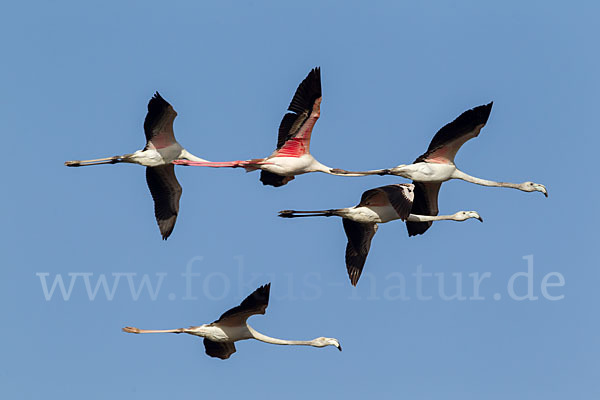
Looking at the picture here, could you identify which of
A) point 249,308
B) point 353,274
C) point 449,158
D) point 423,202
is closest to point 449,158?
point 449,158

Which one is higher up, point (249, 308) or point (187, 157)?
point (187, 157)

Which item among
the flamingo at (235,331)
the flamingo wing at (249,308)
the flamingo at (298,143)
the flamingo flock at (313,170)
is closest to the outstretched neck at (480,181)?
the flamingo flock at (313,170)

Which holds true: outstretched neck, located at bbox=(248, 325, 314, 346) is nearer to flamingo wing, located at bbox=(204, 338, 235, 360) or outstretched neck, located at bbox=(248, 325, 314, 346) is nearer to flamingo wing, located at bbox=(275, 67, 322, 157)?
flamingo wing, located at bbox=(204, 338, 235, 360)

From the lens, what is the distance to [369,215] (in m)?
37.4

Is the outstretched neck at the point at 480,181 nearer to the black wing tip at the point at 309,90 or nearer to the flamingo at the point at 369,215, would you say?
the flamingo at the point at 369,215

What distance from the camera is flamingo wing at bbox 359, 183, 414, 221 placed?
36188 mm

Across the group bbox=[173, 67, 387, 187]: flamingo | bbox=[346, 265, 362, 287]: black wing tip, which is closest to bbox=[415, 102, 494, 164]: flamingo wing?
bbox=[173, 67, 387, 187]: flamingo

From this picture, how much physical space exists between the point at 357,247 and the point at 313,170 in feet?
8.91

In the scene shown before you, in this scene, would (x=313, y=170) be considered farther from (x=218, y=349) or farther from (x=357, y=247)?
(x=218, y=349)

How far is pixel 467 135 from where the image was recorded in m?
36.2

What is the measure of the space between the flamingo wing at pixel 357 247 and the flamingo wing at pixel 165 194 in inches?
182

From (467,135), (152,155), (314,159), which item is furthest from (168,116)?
(467,135)

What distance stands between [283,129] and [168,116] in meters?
3.02

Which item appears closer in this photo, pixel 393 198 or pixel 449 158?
pixel 393 198
